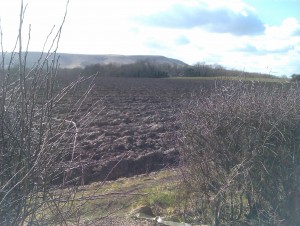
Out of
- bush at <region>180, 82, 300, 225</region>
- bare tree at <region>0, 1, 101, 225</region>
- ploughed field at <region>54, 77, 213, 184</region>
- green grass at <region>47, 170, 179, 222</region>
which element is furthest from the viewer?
ploughed field at <region>54, 77, 213, 184</region>

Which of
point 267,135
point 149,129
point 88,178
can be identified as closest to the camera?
point 267,135

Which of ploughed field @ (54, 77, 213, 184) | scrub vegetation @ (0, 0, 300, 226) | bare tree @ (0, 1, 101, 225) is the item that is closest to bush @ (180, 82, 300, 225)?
scrub vegetation @ (0, 0, 300, 226)

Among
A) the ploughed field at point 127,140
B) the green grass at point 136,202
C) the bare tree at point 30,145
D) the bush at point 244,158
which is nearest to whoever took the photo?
the bare tree at point 30,145

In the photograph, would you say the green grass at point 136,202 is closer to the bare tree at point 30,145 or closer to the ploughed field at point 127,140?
the ploughed field at point 127,140

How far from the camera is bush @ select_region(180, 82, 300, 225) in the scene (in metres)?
7.03

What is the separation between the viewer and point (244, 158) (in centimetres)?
691

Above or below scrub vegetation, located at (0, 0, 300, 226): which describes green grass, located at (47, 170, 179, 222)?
below

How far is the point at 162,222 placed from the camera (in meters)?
7.68

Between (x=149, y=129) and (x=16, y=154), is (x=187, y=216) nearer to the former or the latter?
(x=16, y=154)

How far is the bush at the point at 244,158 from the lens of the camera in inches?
277

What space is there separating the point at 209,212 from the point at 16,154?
151 inches

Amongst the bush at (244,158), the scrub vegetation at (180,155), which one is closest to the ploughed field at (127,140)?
the scrub vegetation at (180,155)

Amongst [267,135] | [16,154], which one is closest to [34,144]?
[16,154]

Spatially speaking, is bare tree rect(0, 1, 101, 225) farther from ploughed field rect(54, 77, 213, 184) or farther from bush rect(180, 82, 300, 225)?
bush rect(180, 82, 300, 225)
